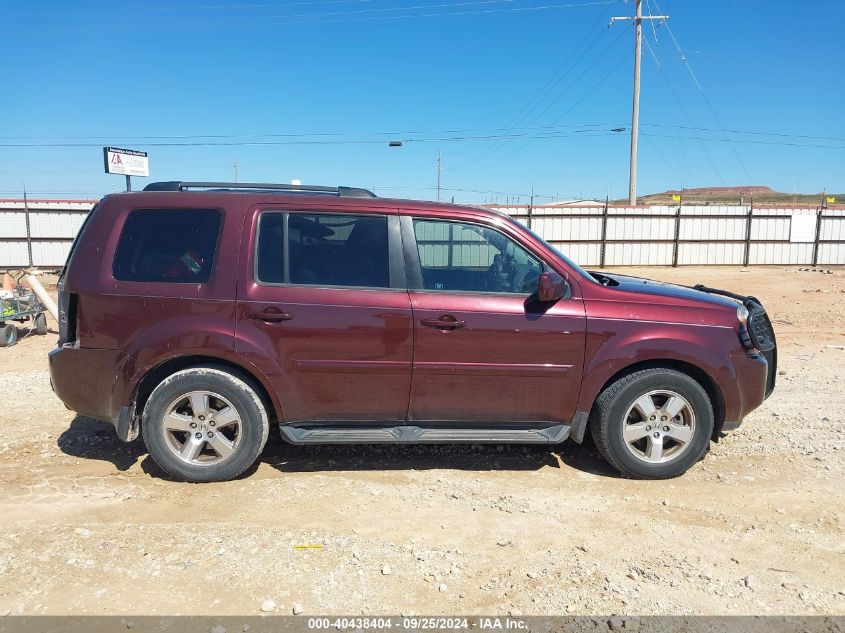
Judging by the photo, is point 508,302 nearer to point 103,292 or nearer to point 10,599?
point 103,292

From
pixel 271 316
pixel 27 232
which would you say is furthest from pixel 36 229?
pixel 271 316

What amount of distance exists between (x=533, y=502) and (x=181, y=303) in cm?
258

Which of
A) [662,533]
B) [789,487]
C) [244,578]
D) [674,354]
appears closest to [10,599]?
[244,578]

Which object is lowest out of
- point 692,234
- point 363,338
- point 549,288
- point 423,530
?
point 423,530

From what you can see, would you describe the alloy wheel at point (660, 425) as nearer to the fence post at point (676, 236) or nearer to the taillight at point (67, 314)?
the taillight at point (67, 314)

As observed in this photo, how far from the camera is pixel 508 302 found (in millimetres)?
4125

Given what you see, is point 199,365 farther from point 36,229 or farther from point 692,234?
point 692,234

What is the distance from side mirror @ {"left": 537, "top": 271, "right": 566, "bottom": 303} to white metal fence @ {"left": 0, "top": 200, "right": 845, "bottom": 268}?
19.0 metres

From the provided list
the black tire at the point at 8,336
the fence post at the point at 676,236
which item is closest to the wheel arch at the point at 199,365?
the black tire at the point at 8,336

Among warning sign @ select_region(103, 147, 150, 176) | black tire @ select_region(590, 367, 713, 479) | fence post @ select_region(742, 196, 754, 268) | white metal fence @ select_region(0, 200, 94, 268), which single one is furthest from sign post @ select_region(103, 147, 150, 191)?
fence post @ select_region(742, 196, 754, 268)

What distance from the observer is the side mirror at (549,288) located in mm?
4004

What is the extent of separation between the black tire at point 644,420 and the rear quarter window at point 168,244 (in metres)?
2.81

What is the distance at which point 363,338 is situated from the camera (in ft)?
13.3

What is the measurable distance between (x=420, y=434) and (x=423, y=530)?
723 millimetres
